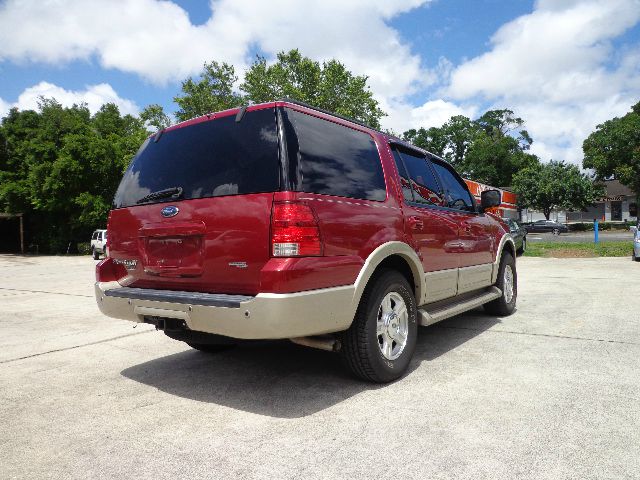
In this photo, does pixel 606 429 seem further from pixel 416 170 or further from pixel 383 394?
pixel 416 170

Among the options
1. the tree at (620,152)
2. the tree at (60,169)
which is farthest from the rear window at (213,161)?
the tree at (620,152)

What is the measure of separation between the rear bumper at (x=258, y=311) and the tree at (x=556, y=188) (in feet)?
161

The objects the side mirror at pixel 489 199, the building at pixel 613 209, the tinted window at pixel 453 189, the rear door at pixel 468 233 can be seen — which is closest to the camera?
the rear door at pixel 468 233

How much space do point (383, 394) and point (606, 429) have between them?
4.43 feet

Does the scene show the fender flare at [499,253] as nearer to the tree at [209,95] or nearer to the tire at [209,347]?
the tire at [209,347]

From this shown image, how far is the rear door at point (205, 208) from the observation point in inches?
118

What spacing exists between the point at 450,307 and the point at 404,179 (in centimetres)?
132

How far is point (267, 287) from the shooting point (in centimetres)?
284

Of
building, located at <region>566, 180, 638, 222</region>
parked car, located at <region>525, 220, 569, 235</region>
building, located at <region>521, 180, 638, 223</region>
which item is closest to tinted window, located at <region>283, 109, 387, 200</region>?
parked car, located at <region>525, 220, 569, 235</region>

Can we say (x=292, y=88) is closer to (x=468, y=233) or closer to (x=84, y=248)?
(x=84, y=248)

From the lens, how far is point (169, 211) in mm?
3320

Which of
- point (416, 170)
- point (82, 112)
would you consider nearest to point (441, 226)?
point (416, 170)

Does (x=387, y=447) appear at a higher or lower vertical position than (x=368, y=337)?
lower

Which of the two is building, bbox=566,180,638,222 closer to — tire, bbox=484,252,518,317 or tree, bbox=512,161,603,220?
tree, bbox=512,161,603,220
